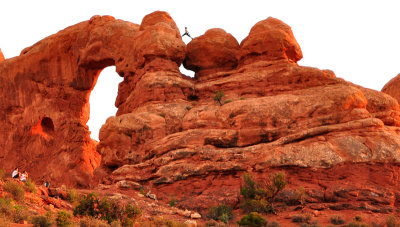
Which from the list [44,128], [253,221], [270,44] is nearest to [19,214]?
[253,221]

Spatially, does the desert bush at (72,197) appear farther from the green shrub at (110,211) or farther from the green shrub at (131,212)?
the green shrub at (131,212)

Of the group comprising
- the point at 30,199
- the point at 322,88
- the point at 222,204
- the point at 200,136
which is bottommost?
the point at 222,204

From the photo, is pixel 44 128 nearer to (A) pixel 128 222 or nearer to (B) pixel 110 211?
(B) pixel 110 211

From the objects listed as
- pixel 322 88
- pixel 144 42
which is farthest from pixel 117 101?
pixel 322 88

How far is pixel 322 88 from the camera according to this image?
28500mm

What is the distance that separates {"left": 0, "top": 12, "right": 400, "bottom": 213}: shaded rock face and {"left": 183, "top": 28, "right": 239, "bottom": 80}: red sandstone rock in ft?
0.27

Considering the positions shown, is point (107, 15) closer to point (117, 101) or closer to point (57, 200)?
point (117, 101)

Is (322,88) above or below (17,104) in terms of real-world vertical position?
below

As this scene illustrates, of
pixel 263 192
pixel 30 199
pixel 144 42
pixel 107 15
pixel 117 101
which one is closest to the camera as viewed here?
pixel 30 199

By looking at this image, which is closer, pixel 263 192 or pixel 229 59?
pixel 263 192

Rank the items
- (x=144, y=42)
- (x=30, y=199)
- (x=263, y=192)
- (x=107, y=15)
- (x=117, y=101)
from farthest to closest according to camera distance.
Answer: (x=107, y=15) → (x=117, y=101) → (x=144, y=42) → (x=263, y=192) → (x=30, y=199)

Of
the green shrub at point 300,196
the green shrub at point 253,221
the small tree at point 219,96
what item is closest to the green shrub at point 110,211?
the green shrub at point 253,221

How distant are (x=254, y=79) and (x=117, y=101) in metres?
12.6

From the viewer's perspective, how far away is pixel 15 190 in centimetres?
1833
